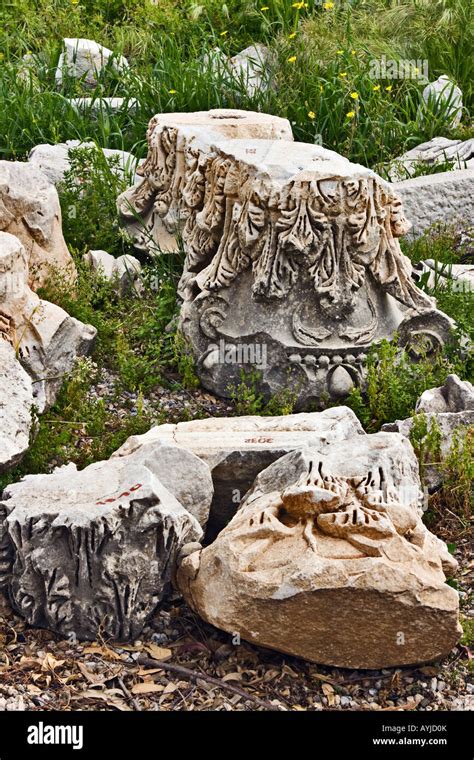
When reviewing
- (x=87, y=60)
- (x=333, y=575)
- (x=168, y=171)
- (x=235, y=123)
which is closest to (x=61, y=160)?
(x=168, y=171)

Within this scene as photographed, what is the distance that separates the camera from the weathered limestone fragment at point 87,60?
1087cm

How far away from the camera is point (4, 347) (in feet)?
19.9

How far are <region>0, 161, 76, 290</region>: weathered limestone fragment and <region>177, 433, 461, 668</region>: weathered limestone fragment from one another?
3.14 meters

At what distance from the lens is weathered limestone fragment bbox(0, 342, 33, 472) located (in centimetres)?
576

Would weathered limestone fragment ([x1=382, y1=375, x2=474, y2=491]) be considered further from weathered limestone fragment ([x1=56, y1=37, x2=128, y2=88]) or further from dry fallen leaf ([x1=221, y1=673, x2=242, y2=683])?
weathered limestone fragment ([x1=56, y1=37, x2=128, y2=88])

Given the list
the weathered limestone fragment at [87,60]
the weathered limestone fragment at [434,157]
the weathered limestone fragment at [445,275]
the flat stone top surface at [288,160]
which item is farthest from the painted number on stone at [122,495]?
the weathered limestone fragment at [87,60]

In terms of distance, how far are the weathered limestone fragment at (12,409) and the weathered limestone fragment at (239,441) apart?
48cm

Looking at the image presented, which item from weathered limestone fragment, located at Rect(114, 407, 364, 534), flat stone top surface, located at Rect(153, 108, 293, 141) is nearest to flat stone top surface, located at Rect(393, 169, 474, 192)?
flat stone top surface, located at Rect(153, 108, 293, 141)

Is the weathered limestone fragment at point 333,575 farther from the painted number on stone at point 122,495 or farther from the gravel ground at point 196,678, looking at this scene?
the painted number on stone at point 122,495

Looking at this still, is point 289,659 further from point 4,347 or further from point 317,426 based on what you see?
point 4,347

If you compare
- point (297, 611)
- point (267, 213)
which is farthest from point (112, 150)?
point (297, 611)

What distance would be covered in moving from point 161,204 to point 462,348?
7.80ft

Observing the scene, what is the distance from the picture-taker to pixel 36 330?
6891mm

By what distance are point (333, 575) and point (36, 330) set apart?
296 cm
